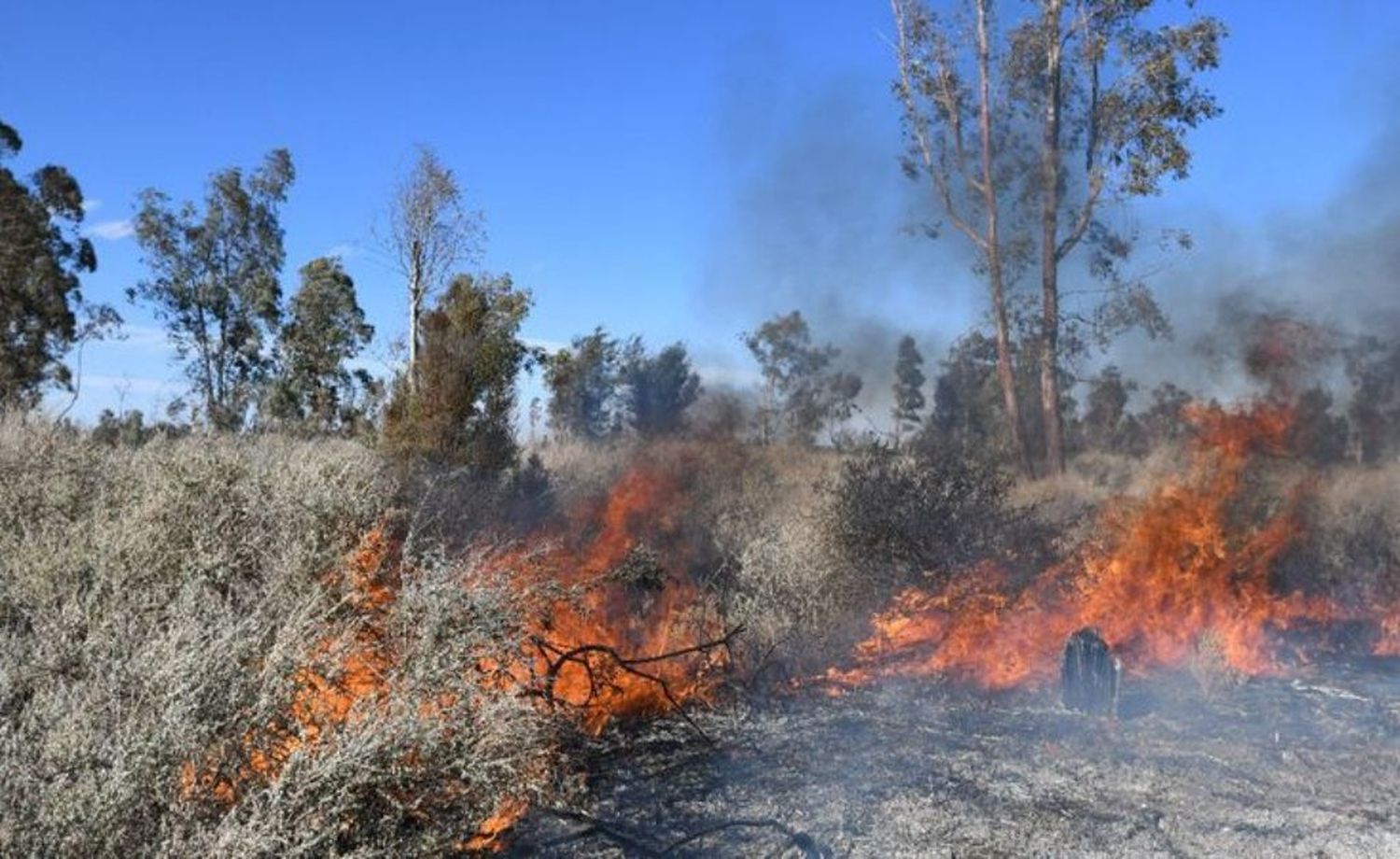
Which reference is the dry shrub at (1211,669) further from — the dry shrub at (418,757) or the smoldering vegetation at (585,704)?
the dry shrub at (418,757)

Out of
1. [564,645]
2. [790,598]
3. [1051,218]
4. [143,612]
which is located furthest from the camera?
[1051,218]

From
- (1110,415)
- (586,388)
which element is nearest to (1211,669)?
(1110,415)

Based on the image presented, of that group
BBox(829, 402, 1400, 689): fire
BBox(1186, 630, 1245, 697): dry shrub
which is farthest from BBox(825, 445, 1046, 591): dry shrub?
BBox(1186, 630, 1245, 697): dry shrub

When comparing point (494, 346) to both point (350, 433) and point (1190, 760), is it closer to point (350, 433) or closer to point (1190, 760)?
point (350, 433)

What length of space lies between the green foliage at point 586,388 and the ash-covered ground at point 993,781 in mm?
12127

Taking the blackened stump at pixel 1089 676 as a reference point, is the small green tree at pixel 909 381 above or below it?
above

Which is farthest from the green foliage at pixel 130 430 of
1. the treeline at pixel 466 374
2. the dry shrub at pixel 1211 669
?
the dry shrub at pixel 1211 669

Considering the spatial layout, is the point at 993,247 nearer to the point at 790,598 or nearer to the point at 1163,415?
the point at 1163,415

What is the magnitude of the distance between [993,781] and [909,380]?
63.3ft

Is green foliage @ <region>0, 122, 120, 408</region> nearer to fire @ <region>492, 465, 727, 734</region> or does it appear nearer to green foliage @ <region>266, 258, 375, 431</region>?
green foliage @ <region>266, 258, 375, 431</region>

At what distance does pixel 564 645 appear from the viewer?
627 cm

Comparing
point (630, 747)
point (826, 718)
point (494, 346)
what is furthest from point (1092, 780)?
point (494, 346)

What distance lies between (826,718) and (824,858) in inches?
93.9

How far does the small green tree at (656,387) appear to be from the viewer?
1658cm
